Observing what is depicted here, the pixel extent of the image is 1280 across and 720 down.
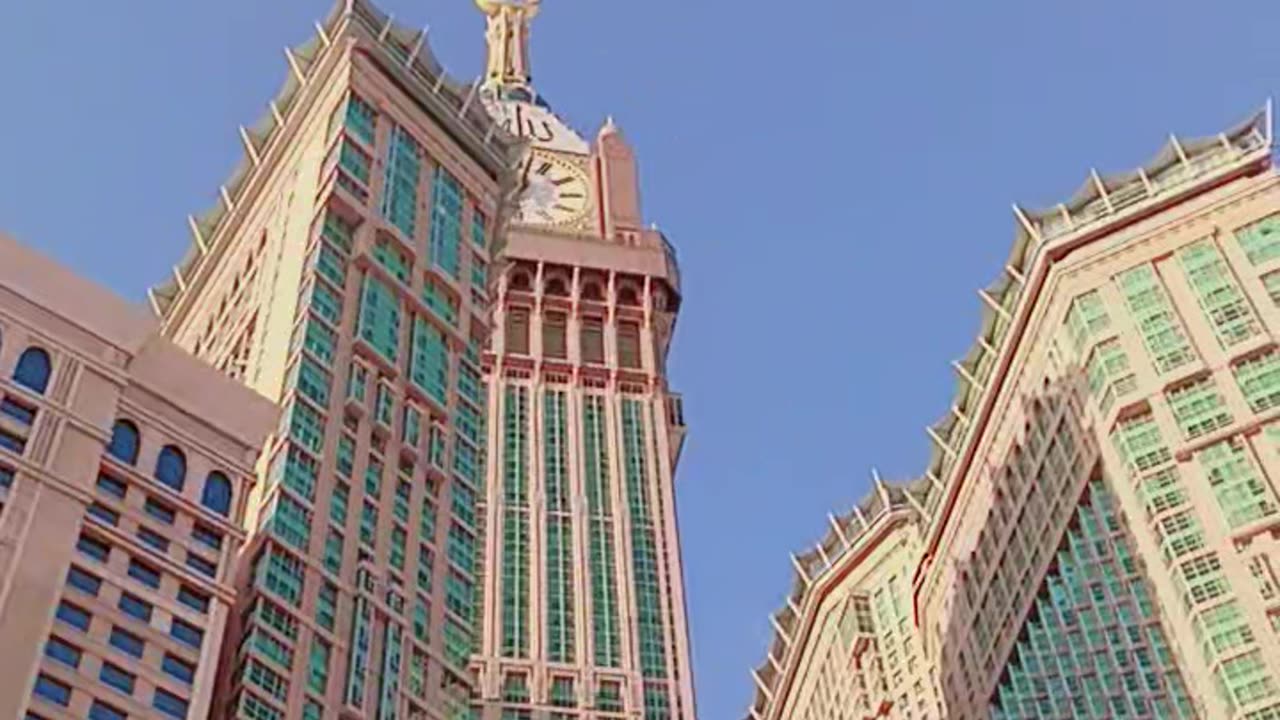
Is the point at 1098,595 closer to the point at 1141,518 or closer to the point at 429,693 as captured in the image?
the point at 1141,518

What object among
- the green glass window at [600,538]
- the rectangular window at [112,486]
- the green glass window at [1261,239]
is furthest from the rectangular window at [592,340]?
the rectangular window at [112,486]

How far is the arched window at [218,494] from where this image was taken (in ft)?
201

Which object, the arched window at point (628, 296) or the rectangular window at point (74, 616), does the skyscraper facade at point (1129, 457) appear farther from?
the rectangular window at point (74, 616)

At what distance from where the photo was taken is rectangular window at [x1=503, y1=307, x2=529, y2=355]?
112375mm

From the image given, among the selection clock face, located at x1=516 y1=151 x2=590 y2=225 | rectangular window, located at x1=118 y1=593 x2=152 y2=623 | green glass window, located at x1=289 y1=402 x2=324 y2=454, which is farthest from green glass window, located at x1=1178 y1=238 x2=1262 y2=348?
clock face, located at x1=516 y1=151 x2=590 y2=225

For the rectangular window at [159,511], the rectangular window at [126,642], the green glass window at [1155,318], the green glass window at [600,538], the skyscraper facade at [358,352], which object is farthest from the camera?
the green glass window at [600,538]

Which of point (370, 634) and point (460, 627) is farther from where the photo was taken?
point (460, 627)

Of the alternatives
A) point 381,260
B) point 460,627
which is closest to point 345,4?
point 381,260

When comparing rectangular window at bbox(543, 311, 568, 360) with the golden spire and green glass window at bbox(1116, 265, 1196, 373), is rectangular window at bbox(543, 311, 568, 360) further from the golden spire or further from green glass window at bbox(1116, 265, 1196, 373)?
green glass window at bbox(1116, 265, 1196, 373)

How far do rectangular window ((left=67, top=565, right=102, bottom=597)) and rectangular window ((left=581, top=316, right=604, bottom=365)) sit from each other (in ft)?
185

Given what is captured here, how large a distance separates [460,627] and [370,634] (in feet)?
17.9

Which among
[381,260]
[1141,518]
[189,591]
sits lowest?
[189,591]

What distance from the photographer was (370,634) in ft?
218

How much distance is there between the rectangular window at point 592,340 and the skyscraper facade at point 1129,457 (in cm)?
2523
